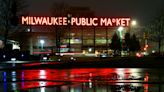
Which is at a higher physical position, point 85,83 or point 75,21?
point 75,21

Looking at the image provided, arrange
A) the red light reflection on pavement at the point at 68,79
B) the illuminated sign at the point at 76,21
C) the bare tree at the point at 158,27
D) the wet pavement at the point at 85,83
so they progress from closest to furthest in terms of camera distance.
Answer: the wet pavement at the point at 85,83 < the red light reflection on pavement at the point at 68,79 < the bare tree at the point at 158,27 < the illuminated sign at the point at 76,21

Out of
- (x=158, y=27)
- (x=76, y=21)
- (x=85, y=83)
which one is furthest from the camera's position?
(x=76, y=21)

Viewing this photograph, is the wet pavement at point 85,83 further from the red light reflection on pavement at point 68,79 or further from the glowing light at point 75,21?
the glowing light at point 75,21

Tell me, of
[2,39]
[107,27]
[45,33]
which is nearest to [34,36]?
[45,33]

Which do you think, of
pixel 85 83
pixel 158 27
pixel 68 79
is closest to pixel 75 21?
pixel 158 27

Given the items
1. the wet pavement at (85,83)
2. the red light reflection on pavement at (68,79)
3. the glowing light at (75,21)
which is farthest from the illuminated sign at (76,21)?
the wet pavement at (85,83)

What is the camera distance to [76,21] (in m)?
139

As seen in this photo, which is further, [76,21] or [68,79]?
[76,21]

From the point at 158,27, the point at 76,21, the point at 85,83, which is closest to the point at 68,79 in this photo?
the point at 85,83

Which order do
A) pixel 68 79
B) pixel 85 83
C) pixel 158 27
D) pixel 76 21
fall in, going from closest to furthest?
pixel 85 83 < pixel 68 79 < pixel 158 27 < pixel 76 21

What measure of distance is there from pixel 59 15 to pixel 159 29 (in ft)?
101

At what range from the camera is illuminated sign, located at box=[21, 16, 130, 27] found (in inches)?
5197

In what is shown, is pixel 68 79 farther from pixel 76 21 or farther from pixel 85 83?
pixel 76 21

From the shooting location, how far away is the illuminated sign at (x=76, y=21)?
13200cm
